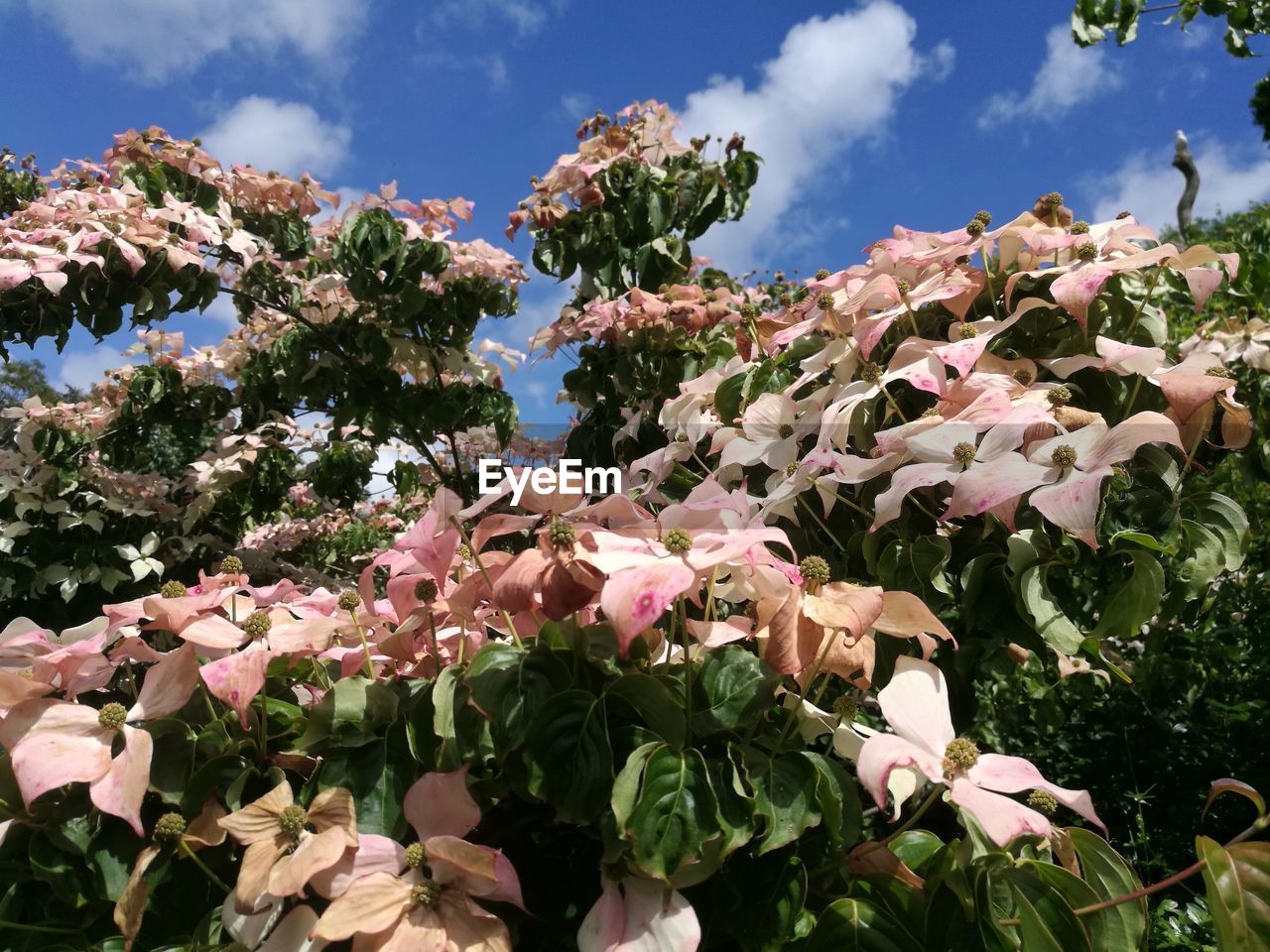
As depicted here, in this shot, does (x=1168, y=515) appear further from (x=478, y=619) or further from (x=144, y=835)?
(x=144, y=835)

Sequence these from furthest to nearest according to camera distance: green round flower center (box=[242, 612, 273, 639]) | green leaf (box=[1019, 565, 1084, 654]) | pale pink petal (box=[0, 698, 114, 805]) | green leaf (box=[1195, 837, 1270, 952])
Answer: green leaf (box=[1019, 565, 1084, 654]) < green round flower center (box=[242, 612, 273, 639]) < pale pink petal (box=[0, 698, 114, 805]) < green leaf (box=[1195, 837, 1270, 952])

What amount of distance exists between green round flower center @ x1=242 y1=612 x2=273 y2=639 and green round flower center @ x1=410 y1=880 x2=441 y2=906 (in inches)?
10.9

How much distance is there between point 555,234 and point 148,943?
1.99m

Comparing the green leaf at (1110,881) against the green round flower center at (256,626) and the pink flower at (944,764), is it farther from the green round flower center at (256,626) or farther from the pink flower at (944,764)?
the green round flower center at (256,626)

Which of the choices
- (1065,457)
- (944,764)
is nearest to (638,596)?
(944,764)

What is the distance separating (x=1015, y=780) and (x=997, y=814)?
56mm

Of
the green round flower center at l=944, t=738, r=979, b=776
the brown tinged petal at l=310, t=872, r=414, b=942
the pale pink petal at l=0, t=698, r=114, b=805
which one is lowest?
the brown tinged petal at l=310, t=872, r=414, b=942

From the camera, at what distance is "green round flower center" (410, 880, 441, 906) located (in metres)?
0.62

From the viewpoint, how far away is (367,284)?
2588mm

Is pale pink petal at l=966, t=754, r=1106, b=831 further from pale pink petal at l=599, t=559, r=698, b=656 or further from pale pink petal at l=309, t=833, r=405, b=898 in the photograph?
pale pink petal at l=309, t=833, r=405, b=898

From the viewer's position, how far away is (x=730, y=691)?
0.69 m

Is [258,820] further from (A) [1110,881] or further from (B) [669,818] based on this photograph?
(A) [1110,881]

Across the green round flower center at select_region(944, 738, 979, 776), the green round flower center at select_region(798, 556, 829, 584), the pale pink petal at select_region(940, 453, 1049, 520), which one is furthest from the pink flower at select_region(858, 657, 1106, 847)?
the pale pink petal at select_region(940, 453, 1049, 520)

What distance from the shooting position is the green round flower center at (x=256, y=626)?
768 mm
